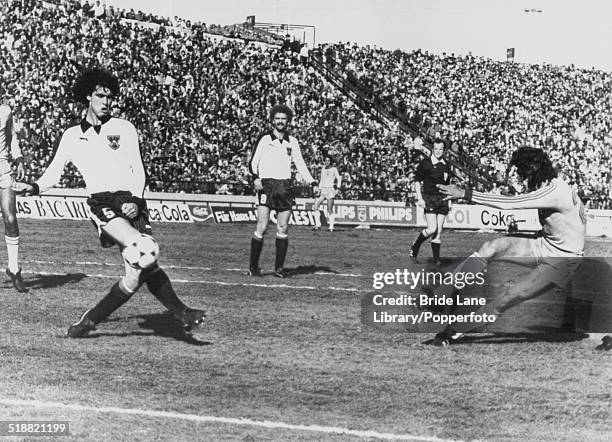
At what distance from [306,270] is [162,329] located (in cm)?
644

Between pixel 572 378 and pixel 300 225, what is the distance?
25.2 m

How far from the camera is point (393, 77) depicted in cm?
4472

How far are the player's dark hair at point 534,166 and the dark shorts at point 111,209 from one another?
3468mm

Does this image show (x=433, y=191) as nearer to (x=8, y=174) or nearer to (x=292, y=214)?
(x=8, y=174)

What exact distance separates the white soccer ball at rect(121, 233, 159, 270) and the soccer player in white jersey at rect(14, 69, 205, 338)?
0.14 metres

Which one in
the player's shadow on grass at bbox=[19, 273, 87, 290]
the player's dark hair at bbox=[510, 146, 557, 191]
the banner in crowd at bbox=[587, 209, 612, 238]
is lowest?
the banner in crowd at bbox=[587, 209, 612, 238]

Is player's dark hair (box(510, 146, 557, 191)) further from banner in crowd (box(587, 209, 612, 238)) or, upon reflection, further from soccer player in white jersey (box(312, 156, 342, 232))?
banner in crowd (box(587, 209, 612, 238))

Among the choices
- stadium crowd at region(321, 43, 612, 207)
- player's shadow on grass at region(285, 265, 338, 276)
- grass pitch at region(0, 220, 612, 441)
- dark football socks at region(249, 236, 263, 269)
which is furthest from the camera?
stadium crowd at region(321, 43, 612, 207)

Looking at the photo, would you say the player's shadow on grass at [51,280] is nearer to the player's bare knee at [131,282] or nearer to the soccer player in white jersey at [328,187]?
the player's bare knee at [131,282]

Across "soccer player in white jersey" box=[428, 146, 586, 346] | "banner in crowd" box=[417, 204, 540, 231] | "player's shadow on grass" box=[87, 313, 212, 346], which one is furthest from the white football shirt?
"banner in crowd" box=[417, 204, 540, 231]

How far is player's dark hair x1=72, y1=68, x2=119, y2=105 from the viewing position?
855 centimetres

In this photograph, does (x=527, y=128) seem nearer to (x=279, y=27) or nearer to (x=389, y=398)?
(x=279, y=27)

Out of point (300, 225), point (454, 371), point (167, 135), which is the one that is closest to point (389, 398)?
point (454, 371)

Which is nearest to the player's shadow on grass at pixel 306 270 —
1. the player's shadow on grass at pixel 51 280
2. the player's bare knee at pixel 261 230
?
the player's bare knee at pixel 261 230
